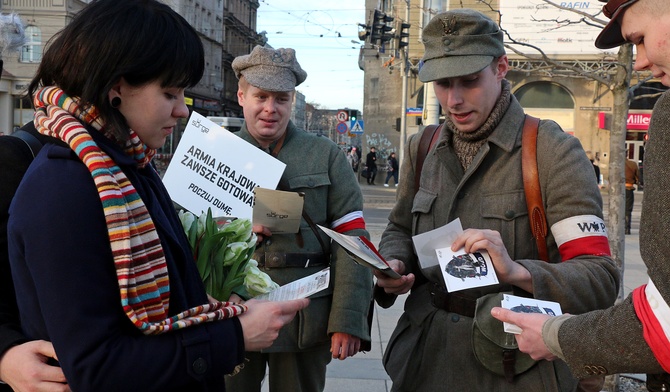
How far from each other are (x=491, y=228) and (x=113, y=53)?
1.45 meters

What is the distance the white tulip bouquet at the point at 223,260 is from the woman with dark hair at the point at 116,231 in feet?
0.82

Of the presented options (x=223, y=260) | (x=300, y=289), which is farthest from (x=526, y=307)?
(x=223, y=260)

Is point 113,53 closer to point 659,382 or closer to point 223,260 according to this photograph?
point 223,260

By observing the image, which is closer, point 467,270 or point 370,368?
point 467,270

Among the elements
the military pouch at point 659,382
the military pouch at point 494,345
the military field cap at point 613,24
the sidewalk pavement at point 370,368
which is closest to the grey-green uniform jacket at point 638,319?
the military pouch at point 659,382

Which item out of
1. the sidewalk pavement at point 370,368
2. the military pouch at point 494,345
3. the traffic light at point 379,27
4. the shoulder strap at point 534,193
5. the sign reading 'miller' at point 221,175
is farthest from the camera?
the traffic light at point 379,27

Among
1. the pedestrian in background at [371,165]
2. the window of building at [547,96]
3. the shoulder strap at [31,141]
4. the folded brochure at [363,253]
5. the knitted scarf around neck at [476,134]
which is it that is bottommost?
the pedestrian in background at [371,165]

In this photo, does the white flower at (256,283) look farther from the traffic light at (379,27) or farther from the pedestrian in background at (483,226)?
the traffic light at (379,27)

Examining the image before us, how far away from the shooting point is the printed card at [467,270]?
2.22 metres

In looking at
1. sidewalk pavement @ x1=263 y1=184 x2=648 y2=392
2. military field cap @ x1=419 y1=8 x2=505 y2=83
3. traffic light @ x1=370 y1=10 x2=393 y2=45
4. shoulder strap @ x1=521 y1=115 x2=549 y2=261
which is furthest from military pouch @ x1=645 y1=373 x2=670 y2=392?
traffic light @ x1=370 y1=10 x2=393 y2=45

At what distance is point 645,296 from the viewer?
63.7 inches

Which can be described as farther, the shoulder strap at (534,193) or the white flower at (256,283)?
the shoulder strap at (534,193)

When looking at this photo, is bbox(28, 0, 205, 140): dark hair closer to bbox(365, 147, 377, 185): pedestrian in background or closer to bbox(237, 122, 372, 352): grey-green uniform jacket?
bbox(237, 122, 372, 352): grey-green uniform jacket

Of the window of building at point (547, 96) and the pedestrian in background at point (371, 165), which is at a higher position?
the window of building at point (547, 96)
